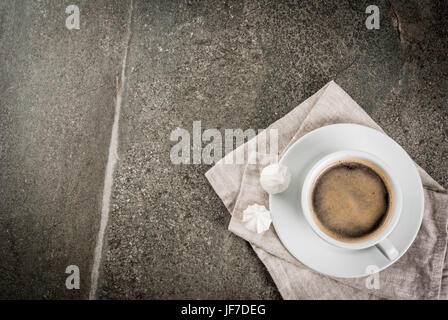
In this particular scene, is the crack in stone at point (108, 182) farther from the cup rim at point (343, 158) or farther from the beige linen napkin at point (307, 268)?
the cup rim at point (343, 158)

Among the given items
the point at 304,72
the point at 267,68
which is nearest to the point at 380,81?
the point at 304,72

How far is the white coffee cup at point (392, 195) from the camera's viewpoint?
0.74 metres

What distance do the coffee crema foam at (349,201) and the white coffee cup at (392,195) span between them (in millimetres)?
18

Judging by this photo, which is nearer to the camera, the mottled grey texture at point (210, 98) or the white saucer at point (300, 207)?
the white saucer at point (300, 207)

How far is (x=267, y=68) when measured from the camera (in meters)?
0.99

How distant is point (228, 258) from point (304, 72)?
0.55 meters

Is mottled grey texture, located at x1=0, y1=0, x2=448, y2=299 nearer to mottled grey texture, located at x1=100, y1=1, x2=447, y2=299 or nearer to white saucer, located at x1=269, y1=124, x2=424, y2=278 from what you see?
mottled grey texture, located at x1=100, y1=1, x2=447, y2=299

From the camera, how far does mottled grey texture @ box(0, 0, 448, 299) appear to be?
960 millimetres

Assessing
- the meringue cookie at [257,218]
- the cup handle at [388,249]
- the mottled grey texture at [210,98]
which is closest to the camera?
the cup handle at [388,249]

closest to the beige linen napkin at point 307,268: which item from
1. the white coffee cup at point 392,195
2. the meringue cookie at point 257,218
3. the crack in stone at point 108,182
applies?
the meringue cookie at point 257,218

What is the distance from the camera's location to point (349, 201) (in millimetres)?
801

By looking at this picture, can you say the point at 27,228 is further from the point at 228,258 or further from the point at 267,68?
the point at 267,68

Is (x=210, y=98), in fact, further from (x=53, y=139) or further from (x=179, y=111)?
(x=53, y=139)

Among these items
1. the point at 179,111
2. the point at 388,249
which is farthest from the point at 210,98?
the point at 388,249
